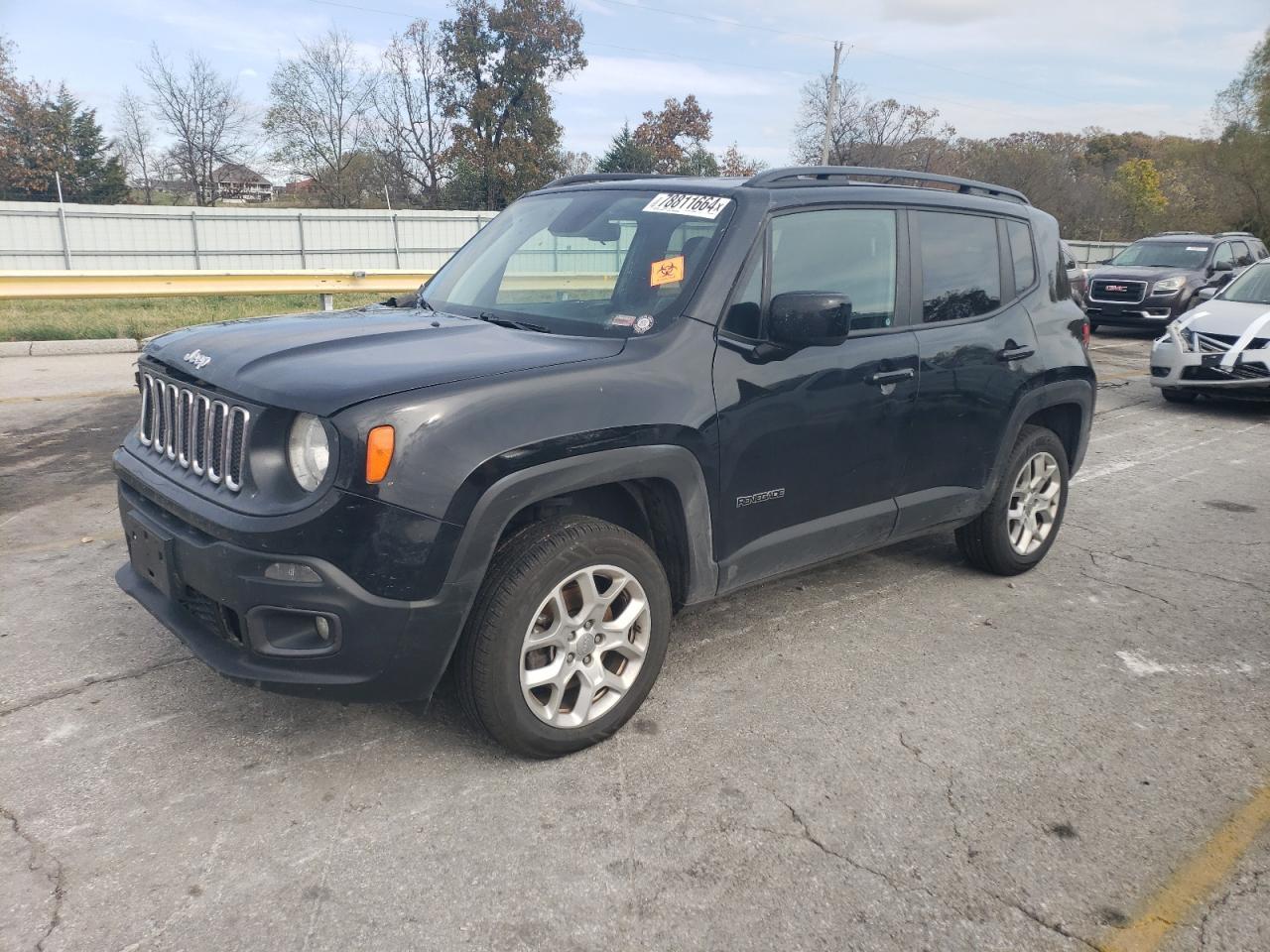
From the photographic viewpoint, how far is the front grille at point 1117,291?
1579 centimetres

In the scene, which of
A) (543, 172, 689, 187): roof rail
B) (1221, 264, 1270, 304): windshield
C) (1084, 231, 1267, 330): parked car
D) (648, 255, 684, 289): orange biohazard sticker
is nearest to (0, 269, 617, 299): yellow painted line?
(543, 172, 689, 187): roof rail

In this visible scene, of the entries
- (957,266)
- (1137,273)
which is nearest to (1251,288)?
(1137,273)

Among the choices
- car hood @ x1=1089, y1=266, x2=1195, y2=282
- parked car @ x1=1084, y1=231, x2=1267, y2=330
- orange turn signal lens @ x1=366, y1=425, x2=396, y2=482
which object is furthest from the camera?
car hood @ x1=1089, y1=266, x2=1195, y2=282

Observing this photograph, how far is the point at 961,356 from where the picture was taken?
167 inches

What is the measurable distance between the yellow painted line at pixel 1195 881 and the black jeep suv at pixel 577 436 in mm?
1558

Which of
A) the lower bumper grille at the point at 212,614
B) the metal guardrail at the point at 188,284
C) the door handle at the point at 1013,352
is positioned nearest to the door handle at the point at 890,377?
the door handle at the point at 1013,352

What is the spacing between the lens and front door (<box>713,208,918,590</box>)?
343 centimetres

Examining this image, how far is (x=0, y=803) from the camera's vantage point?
112 inches

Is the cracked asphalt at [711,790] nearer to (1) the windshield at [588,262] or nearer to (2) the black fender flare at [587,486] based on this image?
(2) the black fender flare at [587,486]

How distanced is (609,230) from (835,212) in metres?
0.90

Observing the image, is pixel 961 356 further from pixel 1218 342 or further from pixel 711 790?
pixel 1218 342

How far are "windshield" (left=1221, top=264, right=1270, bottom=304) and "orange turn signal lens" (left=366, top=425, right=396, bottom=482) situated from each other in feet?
A: 33.8

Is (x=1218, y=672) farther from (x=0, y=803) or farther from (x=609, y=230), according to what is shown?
(x=0, y=803)

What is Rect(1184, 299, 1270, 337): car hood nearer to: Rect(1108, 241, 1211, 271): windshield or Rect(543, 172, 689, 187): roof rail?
Rect(1108, 241, 1211, 271): windshield
